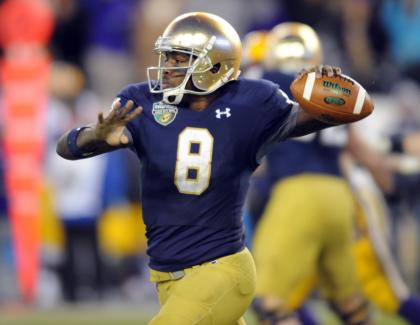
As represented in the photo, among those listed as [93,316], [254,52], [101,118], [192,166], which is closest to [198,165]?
[192,166]

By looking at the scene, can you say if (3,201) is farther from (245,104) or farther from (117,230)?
(245,104)

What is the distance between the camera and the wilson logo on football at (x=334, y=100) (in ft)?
16.0

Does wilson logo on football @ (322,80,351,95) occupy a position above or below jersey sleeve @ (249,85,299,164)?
Result: above

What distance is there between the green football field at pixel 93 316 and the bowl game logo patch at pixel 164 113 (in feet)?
12.6

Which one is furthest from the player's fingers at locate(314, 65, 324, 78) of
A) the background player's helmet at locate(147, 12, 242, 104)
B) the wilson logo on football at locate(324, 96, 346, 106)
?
the background player's helmet at locate(147, 12, 242, 104)

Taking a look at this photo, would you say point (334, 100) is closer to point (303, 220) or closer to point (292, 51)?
point (303, 220)

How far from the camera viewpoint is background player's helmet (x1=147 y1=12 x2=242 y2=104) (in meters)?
4.98

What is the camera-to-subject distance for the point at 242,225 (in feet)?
16.7

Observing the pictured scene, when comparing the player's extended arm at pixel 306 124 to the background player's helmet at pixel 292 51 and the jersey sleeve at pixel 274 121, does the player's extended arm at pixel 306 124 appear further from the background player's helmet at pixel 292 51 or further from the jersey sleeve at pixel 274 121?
the background player's helmet at pixel 292 51

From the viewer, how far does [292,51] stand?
6914 millimetres

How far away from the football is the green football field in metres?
3.86

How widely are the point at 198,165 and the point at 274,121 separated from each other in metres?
0.37

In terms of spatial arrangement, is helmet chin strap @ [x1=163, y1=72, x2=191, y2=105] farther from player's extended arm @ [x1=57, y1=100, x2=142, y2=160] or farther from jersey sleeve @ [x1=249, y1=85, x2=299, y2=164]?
jersey sleeve @ [x1=249, y1=85, x2=299, y2=164]

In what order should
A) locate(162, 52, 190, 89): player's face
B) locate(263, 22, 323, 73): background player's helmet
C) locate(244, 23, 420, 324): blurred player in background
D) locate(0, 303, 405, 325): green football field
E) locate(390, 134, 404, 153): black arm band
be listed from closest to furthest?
1. locate(162, 52, 190, 89): player's face
2. locate(244, 23, 420, 324): blurred player in background
3. locate(263, 22, 323, 73): background player's helmet
4. locate(390, 134, 404, 153): black arm band
5. locate(0, 303, 405, 325): green football field
